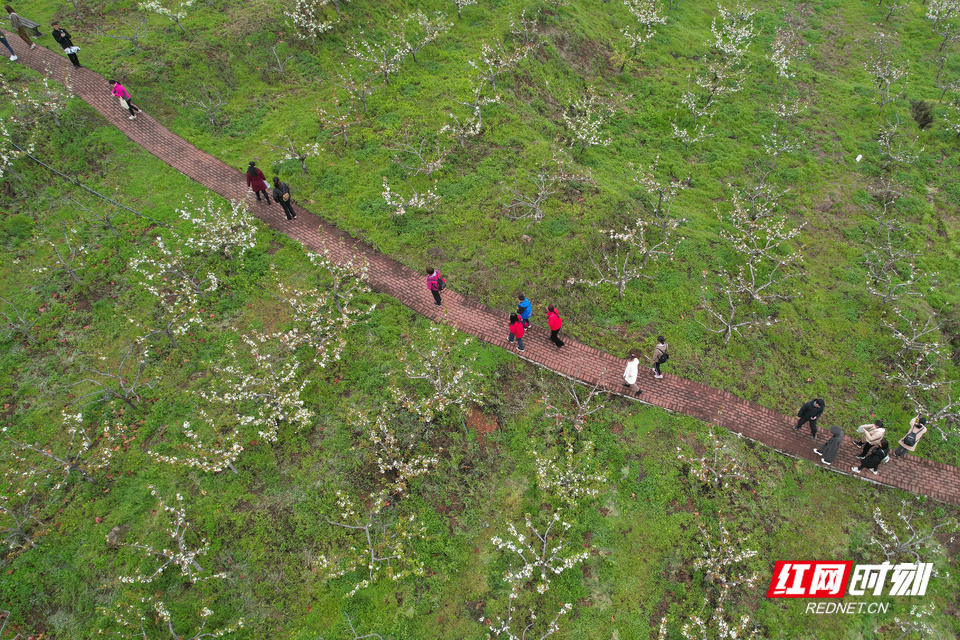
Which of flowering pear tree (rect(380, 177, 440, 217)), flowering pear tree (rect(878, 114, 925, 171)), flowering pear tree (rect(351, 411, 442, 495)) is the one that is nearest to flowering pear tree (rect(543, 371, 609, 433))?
flowering pear tree (rect(351, 411, 442, 495))

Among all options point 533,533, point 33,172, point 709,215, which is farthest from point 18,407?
point 709,215

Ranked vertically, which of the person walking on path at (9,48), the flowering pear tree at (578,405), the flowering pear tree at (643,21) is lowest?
the flowering pear tree at (578,405)

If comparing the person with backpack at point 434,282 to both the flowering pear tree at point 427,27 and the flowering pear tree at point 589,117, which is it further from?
the flowering pear tree at point 427,27

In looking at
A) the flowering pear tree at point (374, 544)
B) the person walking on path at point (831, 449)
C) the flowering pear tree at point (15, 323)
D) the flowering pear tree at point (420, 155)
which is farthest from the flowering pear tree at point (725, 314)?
the flowering pear tree at point (15, 323)

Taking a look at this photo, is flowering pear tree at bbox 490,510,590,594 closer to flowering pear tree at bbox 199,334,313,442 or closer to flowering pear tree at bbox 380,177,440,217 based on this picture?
flowering pear tree at bbox 199,334,313,442

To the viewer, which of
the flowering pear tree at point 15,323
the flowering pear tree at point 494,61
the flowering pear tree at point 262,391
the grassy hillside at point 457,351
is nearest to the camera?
the grassy hillside at point 457,351

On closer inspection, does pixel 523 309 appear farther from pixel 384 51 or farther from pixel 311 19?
pixel 311 19
